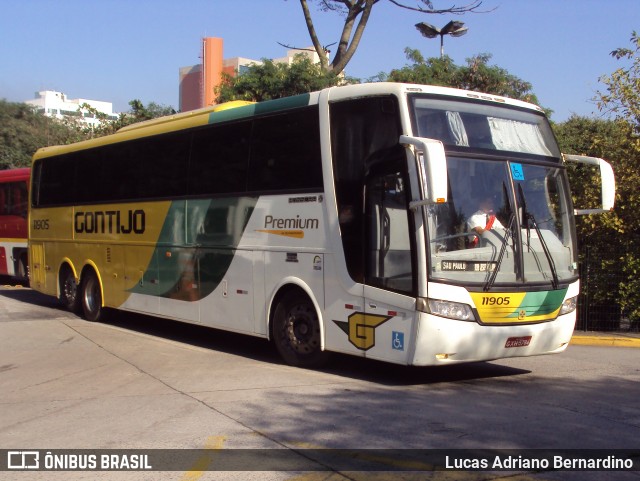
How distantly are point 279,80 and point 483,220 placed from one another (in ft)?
47.9

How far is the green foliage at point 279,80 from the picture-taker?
21688 millimetres

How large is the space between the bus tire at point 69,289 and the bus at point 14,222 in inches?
235

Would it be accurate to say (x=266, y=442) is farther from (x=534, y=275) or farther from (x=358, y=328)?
(x=534, y=275)

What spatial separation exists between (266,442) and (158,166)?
757 centimetres

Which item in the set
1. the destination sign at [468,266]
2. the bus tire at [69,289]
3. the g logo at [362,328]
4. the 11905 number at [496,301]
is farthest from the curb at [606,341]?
the bus tire at [69,289]

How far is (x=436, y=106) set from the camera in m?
8.65

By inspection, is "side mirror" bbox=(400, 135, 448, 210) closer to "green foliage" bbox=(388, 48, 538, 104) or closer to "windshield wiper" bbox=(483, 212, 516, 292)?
"windshield wiper" bbox=(483, 212, 516, 292)

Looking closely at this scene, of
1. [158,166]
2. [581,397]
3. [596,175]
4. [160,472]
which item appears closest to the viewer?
[160,472]

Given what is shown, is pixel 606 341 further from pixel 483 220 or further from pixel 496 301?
pixel 483 220

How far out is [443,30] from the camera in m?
25.4

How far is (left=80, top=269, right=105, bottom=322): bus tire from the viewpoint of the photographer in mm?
15255

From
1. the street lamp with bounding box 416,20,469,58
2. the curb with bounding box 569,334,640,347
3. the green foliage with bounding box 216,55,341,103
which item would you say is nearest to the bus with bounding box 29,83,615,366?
the curb with bounding box 569,334,640,347

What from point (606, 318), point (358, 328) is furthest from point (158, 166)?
point (606, 318)

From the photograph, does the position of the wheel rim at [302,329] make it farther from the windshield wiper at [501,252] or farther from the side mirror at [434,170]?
the side mirror at [434,170]
